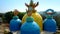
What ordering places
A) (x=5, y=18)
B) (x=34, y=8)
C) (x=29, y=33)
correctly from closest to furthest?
(x=29, y=33)
(x=34, y=8)
(x=5, y=18)

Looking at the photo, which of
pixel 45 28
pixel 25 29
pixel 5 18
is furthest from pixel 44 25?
pixel 5 18

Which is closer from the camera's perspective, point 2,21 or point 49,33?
point 49,33

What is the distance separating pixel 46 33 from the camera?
867cm

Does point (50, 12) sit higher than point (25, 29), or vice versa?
point (50, 12)

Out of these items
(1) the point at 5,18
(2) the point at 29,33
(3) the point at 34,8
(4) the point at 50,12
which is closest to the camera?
(2) the point at 29,33

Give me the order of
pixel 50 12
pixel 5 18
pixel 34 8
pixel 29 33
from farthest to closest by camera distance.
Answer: pixel 5 18, pixel 50 12, pixel 34 8, pixel 29 33

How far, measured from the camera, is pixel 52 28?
28.2 ft

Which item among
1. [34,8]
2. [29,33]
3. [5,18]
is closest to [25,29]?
[29,33]

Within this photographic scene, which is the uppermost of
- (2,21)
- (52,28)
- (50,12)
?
(50,12)

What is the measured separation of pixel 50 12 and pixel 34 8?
108cm

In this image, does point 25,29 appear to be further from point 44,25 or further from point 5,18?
point 5,18

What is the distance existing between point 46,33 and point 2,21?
22630mm

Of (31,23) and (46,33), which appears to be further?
(46,33)

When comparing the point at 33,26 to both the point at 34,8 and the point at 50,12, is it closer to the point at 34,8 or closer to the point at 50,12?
the point at 34,8
